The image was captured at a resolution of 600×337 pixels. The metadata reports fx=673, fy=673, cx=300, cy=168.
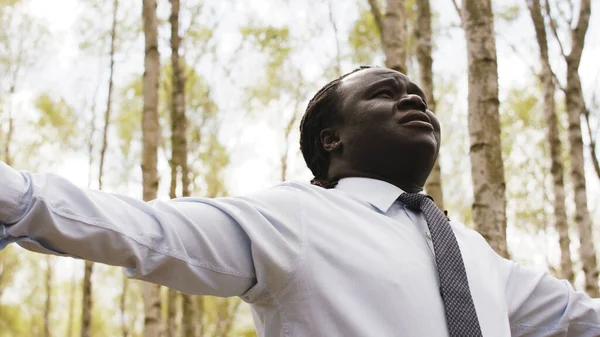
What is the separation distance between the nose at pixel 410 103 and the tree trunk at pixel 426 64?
4194 millimetres

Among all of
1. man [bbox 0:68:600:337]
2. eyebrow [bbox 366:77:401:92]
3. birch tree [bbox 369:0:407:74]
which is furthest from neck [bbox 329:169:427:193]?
birch tree [bbox 369:0:407:74]

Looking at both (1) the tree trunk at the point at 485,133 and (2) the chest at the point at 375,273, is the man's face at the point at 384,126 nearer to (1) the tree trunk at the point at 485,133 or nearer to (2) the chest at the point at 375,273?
(2) the chest at the point at 375,273

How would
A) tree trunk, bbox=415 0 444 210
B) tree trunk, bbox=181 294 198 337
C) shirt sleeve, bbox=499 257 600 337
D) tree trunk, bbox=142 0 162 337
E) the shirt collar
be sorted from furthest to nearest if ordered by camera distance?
tree trunk, bbox=181 294 198 337 < tree trunk, bbox=142 0 162 337 < tree trunk, bbox=415 0 444 210 < shirt sleeve, bbox=499 257 600 337 < the shirt collar

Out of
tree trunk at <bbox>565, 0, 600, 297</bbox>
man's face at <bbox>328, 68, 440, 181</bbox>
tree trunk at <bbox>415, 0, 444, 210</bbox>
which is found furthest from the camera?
tree trunk at <bbox>565, 0, 600, 297</bbox>

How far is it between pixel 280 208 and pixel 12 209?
0.61m

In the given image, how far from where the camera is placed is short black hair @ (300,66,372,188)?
82.6 inches

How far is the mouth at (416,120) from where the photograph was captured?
1.93 meters

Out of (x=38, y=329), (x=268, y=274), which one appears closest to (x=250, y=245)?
(x=268, y=274)

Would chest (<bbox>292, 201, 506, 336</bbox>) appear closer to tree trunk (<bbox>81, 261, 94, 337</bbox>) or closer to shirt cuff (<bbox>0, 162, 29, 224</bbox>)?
shirt cuff (<bbox>0, 162, 29, 224</bbox>)

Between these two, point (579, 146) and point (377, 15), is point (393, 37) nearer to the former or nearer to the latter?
point (377, 15)

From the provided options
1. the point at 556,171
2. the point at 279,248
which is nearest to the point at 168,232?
the point at 279,248

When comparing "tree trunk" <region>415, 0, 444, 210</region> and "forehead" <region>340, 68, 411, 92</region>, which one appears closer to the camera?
"forehead" <region>340, 68, 411, 92</region>

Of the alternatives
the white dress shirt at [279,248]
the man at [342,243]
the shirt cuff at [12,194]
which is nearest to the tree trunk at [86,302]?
the man at [342,243]

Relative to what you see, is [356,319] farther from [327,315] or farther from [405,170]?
[405,170]
